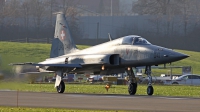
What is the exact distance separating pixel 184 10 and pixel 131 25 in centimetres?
1313

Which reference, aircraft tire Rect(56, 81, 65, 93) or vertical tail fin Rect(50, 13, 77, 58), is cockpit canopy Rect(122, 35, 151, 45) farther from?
vertical tail fin Rect(50, 13, 77, 58)

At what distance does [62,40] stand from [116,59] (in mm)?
6358

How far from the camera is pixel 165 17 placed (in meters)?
110

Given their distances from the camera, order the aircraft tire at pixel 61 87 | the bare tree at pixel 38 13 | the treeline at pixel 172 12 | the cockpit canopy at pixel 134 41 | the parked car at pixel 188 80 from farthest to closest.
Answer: the treeline at pixel 172 12 < the bare tree at pixel 38 13 < the parked car at pixel 188 80 < the aircraft tire at pixel 61 87 < the cockpit canopy at pixel 134 41

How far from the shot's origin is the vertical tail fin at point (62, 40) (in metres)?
38.3

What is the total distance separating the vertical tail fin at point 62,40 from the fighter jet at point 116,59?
1104 millimetres

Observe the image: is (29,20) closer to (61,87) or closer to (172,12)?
(172,12)

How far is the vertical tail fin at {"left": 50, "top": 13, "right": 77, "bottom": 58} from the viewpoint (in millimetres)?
38312

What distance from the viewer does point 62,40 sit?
38656 millimetres

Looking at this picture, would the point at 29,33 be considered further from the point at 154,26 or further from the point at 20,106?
the point at 20,106

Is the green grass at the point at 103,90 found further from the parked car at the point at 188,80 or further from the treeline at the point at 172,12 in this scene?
the treeline at the point at 172,12

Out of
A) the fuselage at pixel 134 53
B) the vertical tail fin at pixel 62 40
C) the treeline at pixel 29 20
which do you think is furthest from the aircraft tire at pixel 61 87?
the treeline at pixel 29 20

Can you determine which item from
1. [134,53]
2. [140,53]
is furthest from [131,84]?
[140,53]

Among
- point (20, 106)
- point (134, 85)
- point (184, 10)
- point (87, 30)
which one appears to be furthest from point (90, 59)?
point (184, 10)
